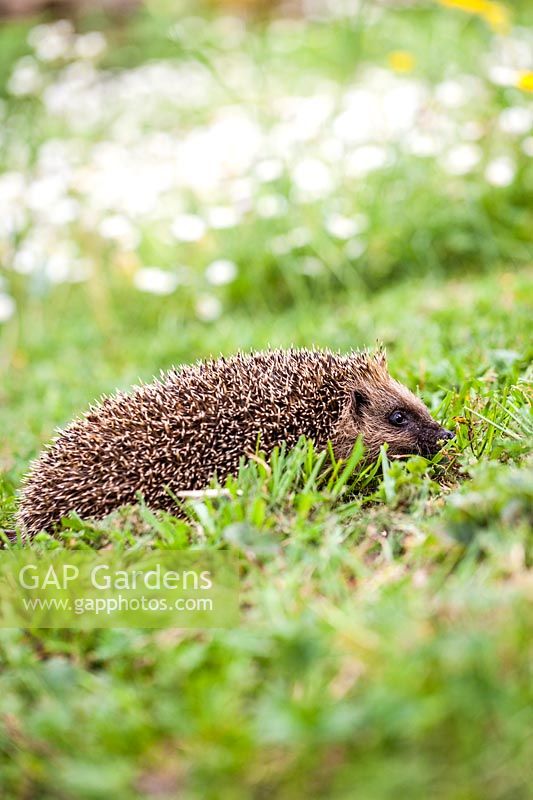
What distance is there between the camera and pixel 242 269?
8758 millimetres

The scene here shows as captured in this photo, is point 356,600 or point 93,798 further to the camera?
point 356,600

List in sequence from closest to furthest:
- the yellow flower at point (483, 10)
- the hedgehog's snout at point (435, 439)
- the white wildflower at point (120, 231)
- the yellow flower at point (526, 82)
A: the hedgehog's snout at point (435, 439), the yellow flower at point (526, 82), the yellow flower at point (483, 10), the white wildflower at point (120, 231)

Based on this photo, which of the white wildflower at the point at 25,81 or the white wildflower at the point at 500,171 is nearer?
the white wildflower at the point at 500,171

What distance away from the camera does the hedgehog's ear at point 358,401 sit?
4594mm

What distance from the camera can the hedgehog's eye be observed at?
4566mm

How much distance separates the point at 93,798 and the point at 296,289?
6369 millimetres

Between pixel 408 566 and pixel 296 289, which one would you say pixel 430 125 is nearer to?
pixel 296 289

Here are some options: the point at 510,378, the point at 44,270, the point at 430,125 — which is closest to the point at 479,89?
the point at 430,125

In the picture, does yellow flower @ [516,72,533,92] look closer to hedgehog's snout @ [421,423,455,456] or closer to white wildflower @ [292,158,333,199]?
white wildflower @ [292,158,333,199]

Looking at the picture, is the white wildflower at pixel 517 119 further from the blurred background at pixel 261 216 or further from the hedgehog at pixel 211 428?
the hedgehog at pixel 211 428

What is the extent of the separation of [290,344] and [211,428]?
2.63 metres

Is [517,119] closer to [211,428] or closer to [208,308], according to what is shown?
[208,308]

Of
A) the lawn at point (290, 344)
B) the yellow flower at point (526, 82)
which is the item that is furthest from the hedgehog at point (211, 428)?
the yellow flower at point (526, 82)

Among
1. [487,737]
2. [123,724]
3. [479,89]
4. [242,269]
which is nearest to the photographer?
[487,737]
